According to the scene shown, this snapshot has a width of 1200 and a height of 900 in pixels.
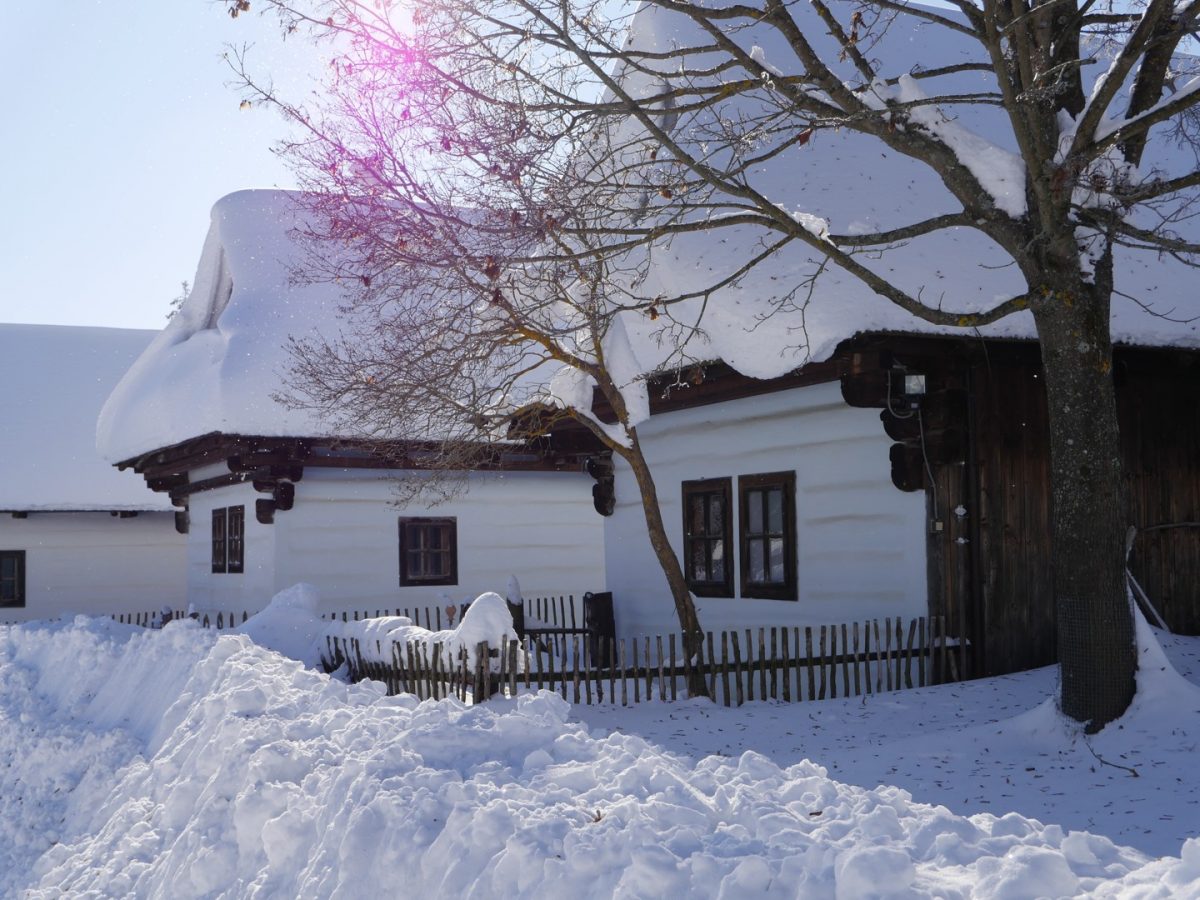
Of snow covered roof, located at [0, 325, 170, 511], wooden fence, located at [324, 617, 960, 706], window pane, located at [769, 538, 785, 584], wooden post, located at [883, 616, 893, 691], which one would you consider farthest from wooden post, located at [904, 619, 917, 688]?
snow covered roof, located at [0, 325, 170, 511]

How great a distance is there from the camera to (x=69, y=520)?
23266 mm

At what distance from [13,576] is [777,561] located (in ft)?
55.5

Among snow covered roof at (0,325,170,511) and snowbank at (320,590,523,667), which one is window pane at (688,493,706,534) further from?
snow covered roof at (0,325,170,511)

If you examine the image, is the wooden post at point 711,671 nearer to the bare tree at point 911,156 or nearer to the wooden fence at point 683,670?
the wooden fence at point 683,670

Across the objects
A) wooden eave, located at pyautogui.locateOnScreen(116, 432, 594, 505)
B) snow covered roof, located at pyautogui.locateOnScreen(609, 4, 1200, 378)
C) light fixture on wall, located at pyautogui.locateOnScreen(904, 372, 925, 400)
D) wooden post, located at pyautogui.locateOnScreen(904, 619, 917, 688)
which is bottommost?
wooden post, located at pyautogui.locateOnScreen(904, 619, 917, 688)

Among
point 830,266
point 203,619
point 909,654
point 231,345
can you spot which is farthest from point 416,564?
point 830,266

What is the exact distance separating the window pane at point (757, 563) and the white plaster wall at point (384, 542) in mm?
6462

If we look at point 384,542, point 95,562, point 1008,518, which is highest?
point 1008,518

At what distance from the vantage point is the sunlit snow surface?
370 cm

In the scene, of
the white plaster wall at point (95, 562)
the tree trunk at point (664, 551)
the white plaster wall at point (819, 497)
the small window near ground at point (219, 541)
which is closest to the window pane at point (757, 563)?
the white plaster wall at point (819, 497)

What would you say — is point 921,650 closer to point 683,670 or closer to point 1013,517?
point 1013,517

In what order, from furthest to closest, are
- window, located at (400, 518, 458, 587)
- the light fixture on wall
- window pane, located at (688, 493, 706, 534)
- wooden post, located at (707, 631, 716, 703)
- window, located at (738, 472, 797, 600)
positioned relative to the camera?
window, located at (400, 518, 458, 587)
window pane, located at (688, 493, 706, 534)
window, located at (738, 472, 797, 600)
the light fixture on wall
wooden post, located at (707, 631, 716, 703)

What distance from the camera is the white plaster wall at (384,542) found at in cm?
1664

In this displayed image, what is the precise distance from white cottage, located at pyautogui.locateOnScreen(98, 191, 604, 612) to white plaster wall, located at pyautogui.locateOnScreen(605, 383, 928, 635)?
3921 millimetres
